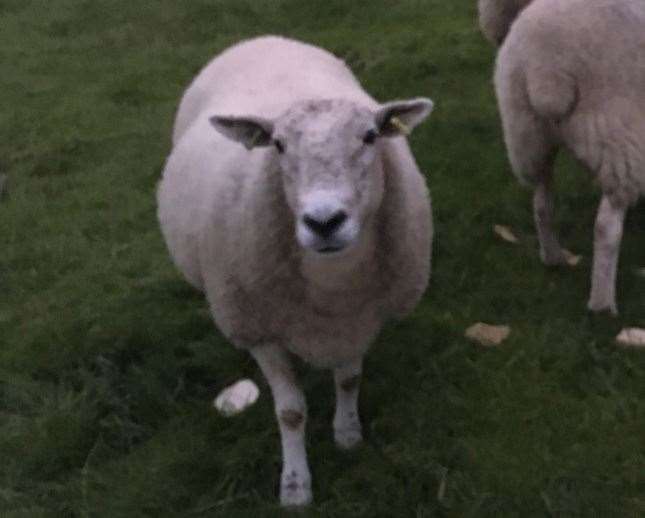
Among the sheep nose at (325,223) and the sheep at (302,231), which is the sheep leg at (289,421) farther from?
the sheep nose at (325,223)

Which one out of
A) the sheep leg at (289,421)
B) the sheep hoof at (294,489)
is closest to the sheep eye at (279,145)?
the sheep leg at (289,421)

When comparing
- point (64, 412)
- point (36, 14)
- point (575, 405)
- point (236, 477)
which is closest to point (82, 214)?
point (64, 412)

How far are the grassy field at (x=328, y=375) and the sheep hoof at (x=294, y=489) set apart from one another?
0.05 metres

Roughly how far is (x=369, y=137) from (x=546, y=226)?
1774 millimetres

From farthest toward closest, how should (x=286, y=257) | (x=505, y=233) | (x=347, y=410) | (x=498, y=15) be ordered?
(x=498, y=15) → (x=505, y=233) → (x=347, y=410) → (x=286, y=257)

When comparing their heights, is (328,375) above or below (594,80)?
below

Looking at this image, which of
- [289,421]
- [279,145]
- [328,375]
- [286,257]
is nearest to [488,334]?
[328,375]

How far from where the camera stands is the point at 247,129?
8.59 ft

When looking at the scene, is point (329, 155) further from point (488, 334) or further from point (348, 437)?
point (488, 334)

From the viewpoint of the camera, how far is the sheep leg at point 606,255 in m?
3.67

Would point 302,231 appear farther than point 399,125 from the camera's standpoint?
No

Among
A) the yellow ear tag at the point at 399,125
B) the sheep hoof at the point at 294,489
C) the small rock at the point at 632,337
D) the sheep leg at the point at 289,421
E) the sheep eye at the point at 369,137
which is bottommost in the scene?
the small rock at the point at 632,337

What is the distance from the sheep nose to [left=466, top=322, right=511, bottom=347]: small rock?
1.44 metres

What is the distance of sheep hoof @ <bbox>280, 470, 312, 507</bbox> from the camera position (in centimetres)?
300
